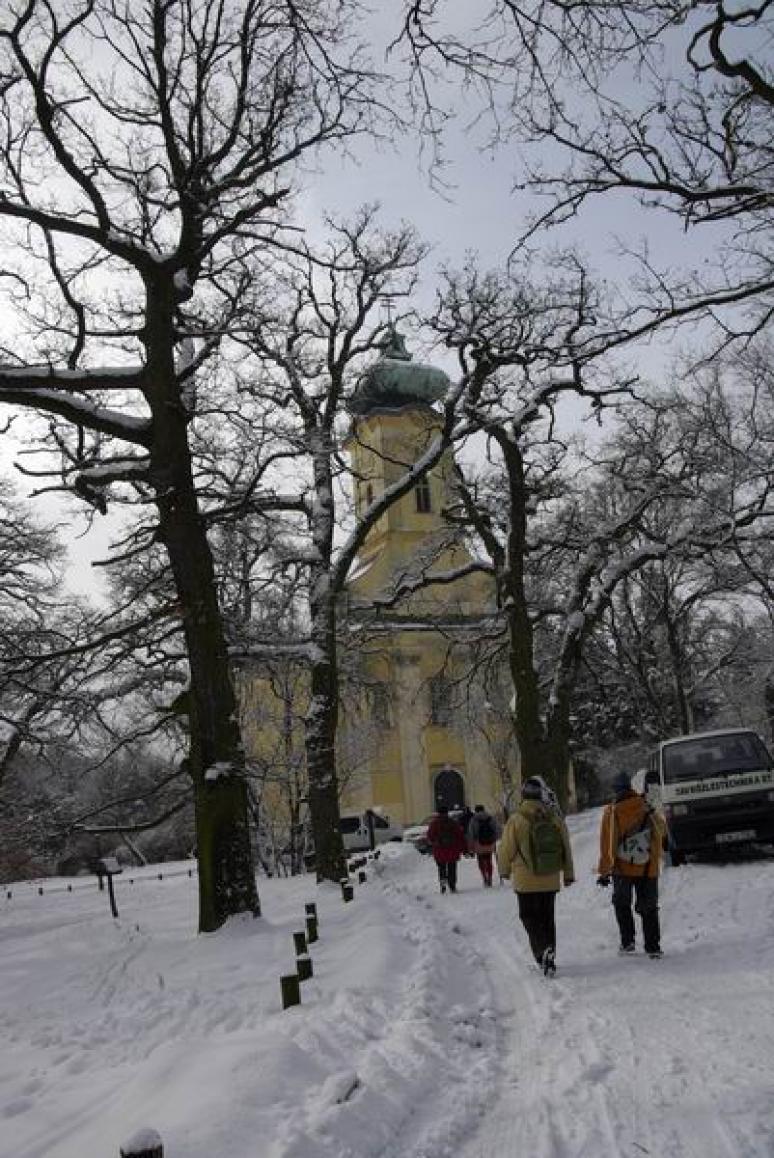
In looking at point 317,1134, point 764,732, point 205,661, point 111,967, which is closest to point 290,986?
point 317,1134

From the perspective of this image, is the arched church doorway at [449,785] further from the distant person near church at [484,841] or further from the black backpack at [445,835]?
the black backpack at [445,835]

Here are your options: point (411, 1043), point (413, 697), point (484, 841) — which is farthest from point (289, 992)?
point (413, 697)

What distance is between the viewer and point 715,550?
2186 centimetres

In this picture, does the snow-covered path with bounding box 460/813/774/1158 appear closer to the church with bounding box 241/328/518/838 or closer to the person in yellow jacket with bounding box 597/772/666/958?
the person in yellow jacket with bounding box 597/772/666/958

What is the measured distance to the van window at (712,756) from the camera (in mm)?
Result: 16875

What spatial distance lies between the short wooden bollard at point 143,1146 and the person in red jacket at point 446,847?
15487 millimetres

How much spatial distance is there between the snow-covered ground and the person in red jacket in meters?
5.49

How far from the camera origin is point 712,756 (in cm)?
1730

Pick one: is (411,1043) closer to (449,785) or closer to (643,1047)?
(643,1047)

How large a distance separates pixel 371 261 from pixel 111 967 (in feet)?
46.6

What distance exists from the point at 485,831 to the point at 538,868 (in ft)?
36.1

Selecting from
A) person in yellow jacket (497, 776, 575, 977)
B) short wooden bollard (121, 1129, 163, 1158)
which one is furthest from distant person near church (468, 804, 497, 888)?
short wooden bollard (121, 1129, 163, 1158)

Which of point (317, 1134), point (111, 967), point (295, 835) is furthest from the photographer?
point (295, 835)

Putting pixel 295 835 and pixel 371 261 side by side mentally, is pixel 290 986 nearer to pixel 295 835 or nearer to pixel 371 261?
pixel 371 261
